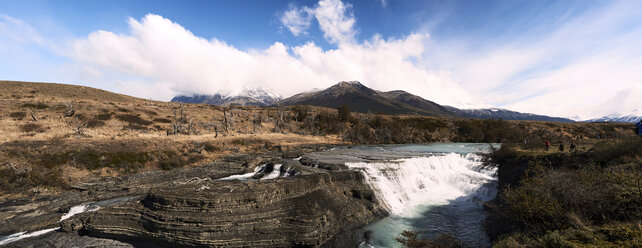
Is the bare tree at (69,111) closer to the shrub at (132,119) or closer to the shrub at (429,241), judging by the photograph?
the shrub at (132,119)

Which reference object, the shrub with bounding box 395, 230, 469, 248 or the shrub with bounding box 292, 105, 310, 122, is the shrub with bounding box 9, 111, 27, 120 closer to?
the shrub with bounding box 292, 105, 310, 122

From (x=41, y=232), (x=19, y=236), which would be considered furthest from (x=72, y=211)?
(x=19, y=236)

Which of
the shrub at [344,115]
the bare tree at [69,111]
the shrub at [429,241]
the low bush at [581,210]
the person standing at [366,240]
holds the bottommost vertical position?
the person standing at [366,240]

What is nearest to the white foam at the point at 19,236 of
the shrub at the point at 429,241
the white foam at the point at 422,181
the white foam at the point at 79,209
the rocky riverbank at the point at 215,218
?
the rocky riverbank at the point at 215,218

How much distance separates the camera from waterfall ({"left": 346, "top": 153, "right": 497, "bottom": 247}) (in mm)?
17938

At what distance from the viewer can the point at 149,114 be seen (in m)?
64.9

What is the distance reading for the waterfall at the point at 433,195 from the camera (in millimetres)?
17938

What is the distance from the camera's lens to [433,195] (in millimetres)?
26188

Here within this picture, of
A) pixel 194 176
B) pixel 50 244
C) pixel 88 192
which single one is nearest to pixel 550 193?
pixel 50 244

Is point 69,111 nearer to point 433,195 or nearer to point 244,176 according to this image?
point 244,176

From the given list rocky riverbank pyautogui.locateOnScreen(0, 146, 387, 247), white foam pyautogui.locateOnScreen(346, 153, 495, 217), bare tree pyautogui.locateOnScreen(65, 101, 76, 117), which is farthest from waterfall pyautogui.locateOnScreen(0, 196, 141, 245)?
bare tree pyautogui.locateOnScreen(65, 101, 76, 117)

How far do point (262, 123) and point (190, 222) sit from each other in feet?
221

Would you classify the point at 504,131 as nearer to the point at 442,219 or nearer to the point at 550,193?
the point at 442,219

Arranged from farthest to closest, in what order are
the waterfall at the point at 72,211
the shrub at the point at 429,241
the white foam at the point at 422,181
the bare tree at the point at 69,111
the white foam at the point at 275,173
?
1. the bare tree at the point at 69,111
2. the white foam at the point at 275,173
3. the white foam at the point at 422,181
4. the waterfall at the point at 72,211
5. the shrub at the point at 429,241
